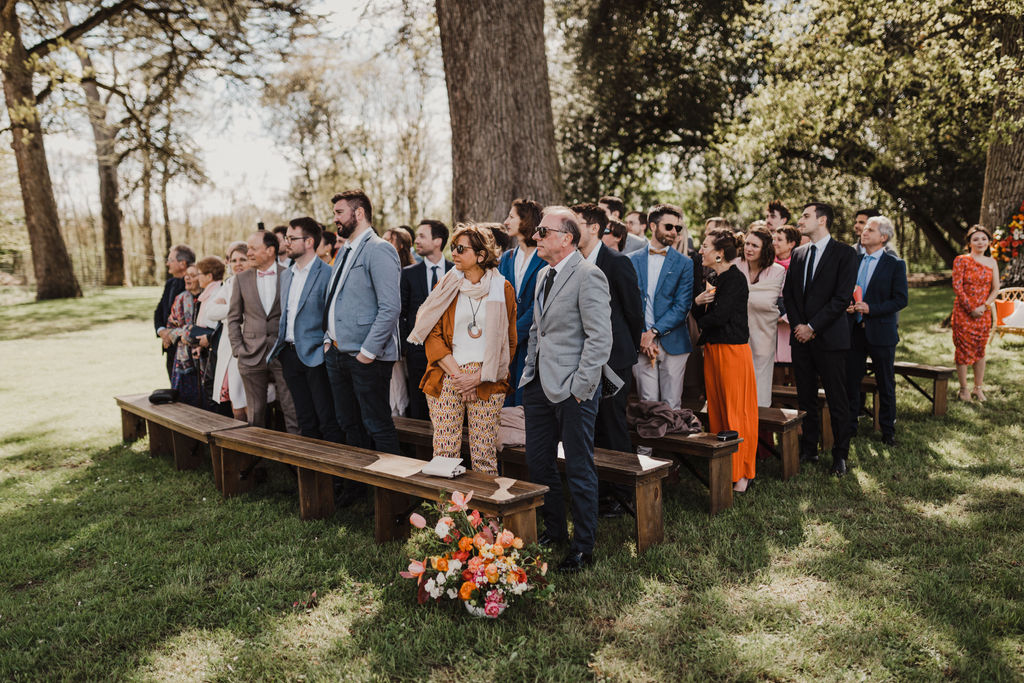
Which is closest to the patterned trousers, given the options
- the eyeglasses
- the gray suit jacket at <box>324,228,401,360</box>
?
the gray suit jacket at <box>324,228,401,360</box>

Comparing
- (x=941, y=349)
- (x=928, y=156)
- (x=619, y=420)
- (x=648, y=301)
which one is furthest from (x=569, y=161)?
(x=619, y=420)

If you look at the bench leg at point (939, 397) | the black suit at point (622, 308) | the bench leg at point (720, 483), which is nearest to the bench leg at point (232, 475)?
the black suit at point (622, 308)

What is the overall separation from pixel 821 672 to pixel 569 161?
18667 mm

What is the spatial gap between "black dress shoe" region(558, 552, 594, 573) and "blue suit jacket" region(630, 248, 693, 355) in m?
2.42

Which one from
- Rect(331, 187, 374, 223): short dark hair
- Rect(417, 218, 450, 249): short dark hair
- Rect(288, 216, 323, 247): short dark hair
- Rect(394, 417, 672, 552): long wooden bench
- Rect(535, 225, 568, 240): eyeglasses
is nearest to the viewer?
Rect(535, 225, 568, 240): eyeglasses

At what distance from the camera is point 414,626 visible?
3.79 m

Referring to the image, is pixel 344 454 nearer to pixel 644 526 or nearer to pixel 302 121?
pixel 644 526

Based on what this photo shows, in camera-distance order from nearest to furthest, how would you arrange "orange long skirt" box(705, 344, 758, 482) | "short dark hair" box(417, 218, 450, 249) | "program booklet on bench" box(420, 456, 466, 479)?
"program booklet on bench" box(420, 456, 466, 479)
"orange long skirt" box(705, 344, 758, 482)
"short dark hair" box(417, 218, 450, 249)

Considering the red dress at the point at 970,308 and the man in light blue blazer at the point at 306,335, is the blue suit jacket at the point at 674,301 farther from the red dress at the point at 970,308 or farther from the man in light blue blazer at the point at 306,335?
the red dress at the point at 970,308

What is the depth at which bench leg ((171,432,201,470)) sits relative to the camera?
23.3 ft

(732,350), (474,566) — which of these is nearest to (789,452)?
(732,350)

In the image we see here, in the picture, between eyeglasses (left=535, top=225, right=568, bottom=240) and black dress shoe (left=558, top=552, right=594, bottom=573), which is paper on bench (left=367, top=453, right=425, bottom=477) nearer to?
black dress shoe (left=558, top=552, right=594, bottom=573)

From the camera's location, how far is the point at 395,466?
4.89m

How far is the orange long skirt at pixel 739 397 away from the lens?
19.1 ft
